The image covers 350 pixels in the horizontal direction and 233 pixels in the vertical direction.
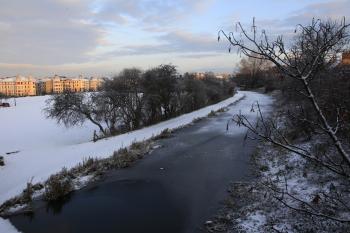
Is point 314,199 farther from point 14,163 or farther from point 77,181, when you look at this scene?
point 14,163

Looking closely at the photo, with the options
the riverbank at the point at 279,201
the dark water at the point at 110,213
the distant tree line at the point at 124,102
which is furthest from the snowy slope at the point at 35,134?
the riverbank at the point at 279,201

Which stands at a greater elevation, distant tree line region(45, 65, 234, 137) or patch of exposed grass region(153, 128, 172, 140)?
distant tree line region(45, 65, 234, 137)

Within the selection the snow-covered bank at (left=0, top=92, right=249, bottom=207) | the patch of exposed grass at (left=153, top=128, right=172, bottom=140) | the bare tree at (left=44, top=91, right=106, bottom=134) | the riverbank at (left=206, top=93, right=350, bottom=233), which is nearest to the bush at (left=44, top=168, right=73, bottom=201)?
the snow-covered bank at (left=0, top=92, right=249, bottom=207)

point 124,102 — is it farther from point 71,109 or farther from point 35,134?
point 35,134

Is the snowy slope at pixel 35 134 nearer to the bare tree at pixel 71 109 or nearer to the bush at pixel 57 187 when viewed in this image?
the bare tree at pixel 71 109

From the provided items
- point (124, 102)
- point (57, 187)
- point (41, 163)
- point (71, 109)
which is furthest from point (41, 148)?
point (57, 187)

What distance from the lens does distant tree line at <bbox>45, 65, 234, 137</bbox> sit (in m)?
30.1

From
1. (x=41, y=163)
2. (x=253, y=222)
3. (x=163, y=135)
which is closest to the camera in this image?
(x=253, y=222)

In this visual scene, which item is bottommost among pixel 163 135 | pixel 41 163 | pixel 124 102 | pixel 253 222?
pixel 41 163

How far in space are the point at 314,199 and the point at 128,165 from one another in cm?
902

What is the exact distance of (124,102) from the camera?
30.2m

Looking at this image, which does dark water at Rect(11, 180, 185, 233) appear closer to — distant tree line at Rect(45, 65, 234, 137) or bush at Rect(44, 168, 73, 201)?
bush at Rect(44, 168, 73, 201)

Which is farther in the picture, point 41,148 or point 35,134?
point 35,134

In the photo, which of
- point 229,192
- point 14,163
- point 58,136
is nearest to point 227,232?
point 229,192
